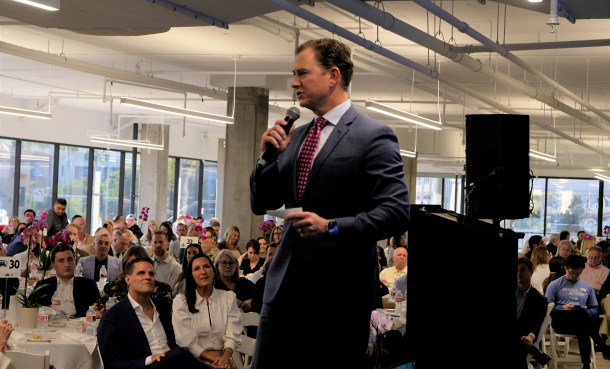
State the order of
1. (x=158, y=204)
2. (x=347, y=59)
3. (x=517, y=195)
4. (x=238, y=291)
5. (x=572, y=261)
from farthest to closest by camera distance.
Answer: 1. (x=158, y=204)
2. (x=572, y=261)
3. (x=238, y=291)
4. (x=517, y=195)
5. (x=347, y=59)

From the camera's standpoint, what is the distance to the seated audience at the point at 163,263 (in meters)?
8.02

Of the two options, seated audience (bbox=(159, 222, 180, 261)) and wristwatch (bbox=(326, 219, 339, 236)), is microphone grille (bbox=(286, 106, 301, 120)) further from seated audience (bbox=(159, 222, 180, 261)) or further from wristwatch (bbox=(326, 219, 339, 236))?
seated audience (bbox=(159, 222, 180, 261))

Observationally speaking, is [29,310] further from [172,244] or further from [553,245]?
[553,245]

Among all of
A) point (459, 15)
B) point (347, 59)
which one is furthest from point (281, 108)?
point (347, 59)

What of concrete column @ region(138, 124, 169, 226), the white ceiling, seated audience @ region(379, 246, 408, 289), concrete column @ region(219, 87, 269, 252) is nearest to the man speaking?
the white ceiling

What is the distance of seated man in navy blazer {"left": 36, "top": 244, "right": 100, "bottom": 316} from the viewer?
18.5 ft

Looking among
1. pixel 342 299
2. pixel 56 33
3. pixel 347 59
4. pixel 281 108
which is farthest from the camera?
pixel 281 108

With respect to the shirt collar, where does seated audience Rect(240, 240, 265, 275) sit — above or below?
below

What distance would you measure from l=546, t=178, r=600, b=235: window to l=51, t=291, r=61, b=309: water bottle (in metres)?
23.3

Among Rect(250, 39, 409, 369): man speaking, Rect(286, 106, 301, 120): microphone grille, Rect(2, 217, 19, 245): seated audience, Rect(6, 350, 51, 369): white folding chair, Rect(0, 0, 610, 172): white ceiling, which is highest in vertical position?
Rect(0, 0, 610, 172): white ceiling

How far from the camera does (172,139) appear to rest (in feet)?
75.3

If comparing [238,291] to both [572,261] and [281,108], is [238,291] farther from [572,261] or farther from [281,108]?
[281,108]

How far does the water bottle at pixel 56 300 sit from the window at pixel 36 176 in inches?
520

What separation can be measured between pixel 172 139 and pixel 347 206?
22.0 m
